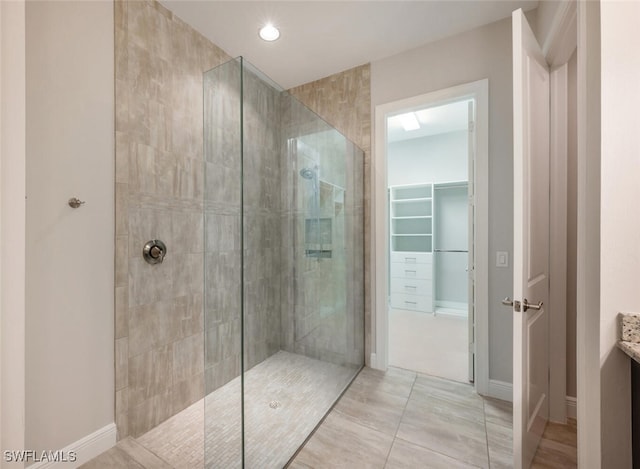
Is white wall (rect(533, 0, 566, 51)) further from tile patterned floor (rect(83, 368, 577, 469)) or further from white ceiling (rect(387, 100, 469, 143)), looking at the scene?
tile patterned floor (rect(83, 368, 577, 469))

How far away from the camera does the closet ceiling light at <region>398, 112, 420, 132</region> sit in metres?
3.58

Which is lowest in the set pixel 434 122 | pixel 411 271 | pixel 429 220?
pixel 411 271

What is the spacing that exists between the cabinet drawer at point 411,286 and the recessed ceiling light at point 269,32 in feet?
12.4

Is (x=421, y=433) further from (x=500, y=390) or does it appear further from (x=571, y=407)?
(x=571, y=407)

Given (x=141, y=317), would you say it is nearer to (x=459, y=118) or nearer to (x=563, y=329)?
(x=563, y=329)

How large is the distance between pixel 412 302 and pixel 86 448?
4069mm

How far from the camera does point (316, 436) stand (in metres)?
1.59

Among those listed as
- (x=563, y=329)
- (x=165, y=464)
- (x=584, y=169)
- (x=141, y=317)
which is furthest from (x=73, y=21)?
(x=563, y=329)

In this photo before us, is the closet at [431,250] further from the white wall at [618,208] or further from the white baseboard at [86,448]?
the white baseboard at [86,448]

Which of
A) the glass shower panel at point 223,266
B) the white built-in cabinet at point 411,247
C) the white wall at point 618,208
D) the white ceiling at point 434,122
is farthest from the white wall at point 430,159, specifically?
the glass shower panel at point 223,266

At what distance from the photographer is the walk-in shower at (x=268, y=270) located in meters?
1.32

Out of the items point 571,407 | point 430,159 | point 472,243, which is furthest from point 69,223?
point 430,159

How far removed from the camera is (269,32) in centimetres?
202

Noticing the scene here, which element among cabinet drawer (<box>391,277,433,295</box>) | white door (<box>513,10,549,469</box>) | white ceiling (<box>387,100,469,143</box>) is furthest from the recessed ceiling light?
cabinet drawer (<box>391,277,433,295</box>)
